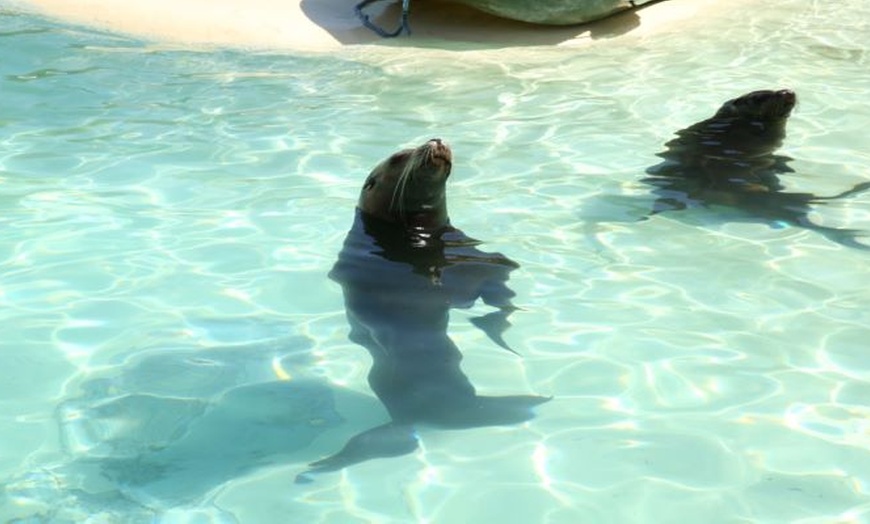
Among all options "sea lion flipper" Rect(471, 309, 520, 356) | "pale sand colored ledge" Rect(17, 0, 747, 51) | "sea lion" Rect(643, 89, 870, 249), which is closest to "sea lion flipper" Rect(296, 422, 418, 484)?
"sea lion flipper" Rect(471, 309, 520, 356)

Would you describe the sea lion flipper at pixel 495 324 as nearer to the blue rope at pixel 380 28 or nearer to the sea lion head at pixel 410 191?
the sea lion head at pixel 410 191

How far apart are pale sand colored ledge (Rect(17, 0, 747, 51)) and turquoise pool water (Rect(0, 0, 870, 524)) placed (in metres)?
1.11

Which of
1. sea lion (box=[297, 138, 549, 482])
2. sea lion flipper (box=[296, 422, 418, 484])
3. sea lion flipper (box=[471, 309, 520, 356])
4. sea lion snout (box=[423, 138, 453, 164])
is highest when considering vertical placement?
sea lion snout (box=[423, 138, 453, 164])

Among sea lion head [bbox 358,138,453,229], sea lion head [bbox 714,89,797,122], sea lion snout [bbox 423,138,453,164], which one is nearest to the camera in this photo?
sea lion snout [bbox 423,138,453,164]

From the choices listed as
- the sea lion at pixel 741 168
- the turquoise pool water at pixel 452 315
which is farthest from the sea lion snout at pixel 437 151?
the sea lion at pixel 741 168

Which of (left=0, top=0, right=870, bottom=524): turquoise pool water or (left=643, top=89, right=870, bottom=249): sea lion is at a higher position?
(left=643, top=89, right=870, bottom=249): sea lion

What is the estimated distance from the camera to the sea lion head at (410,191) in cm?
492

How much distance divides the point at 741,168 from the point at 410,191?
2.17 m

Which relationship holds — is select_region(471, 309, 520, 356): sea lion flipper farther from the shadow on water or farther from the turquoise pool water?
the shadow on water

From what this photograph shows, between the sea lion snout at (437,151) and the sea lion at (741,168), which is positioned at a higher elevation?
the sea lion snout at (437,151)

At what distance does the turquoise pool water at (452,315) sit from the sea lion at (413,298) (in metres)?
0.08

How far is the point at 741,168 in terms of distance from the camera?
634cm

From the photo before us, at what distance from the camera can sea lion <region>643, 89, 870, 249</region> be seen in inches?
240

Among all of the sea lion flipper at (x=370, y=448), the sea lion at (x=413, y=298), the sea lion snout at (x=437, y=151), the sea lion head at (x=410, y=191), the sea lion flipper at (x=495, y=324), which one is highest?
the sea lion snout at (x=437, y=151)
